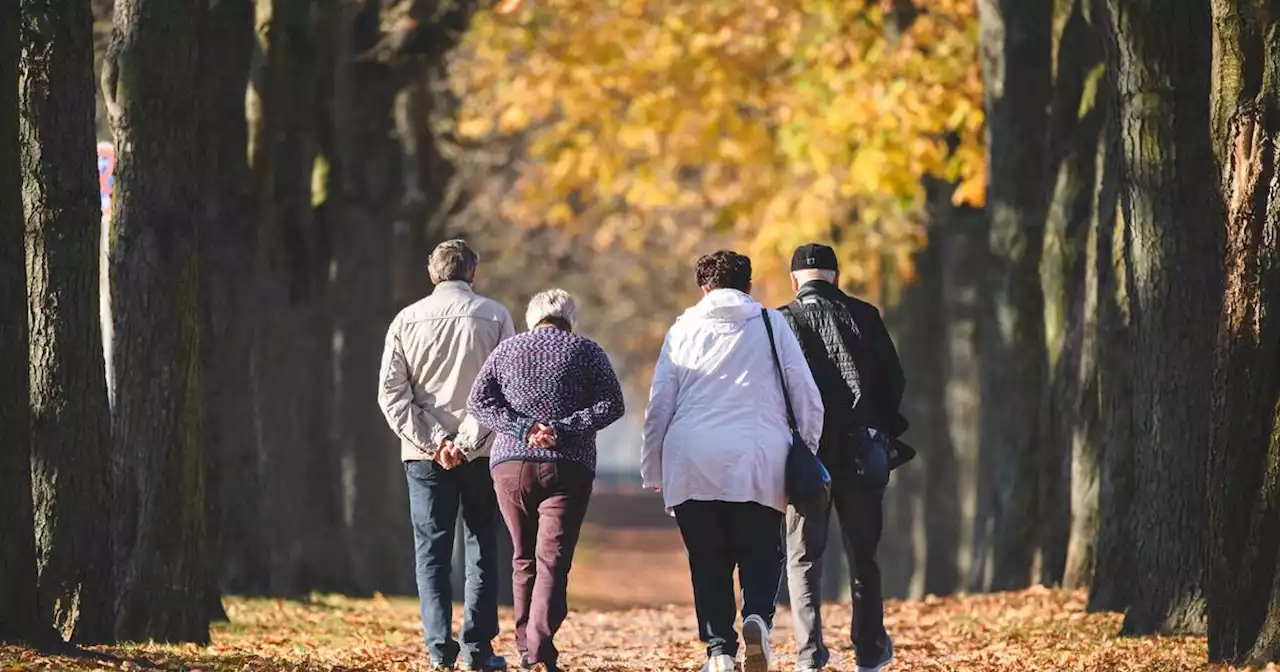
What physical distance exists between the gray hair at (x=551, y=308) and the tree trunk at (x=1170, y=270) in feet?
11.9

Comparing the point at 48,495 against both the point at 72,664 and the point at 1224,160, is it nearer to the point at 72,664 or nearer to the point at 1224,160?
the point at 72,664

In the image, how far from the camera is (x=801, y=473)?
33.2 ft

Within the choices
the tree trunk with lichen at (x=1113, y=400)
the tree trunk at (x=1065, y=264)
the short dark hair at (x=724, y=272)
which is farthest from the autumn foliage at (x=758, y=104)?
the short dark hair at (x=724, y=272)

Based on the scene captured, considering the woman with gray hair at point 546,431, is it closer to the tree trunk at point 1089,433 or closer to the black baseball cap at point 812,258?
the black baseball cap at point 812,258

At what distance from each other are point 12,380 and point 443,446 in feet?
7.29

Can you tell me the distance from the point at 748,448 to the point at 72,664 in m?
2.93

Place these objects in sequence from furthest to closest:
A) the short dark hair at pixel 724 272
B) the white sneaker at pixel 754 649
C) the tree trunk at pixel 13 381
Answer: the short dark hair at pixel 724 272 → the white sneaker at pixel 754 649 → the tree trunk at pixel 13 381

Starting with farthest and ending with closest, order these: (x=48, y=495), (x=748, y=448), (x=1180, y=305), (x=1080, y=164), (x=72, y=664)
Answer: (x=1080, y=164), (x=1180, y=305), (x=48, y=495), (x=748, y=448), (x=72, y=664)

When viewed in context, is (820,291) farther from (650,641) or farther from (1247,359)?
(650,641)

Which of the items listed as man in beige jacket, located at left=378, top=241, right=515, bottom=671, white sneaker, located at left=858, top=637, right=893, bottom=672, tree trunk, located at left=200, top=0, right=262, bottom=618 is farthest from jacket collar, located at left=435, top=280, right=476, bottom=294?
tree trunk, located at left=200, top=0, right=262, bottom=618

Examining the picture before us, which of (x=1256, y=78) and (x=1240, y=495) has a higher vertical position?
(x=1256, y=78)

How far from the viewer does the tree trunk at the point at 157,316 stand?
1273 centimetres

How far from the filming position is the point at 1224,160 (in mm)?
10516

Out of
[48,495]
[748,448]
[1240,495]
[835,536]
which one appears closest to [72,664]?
[48,495]
